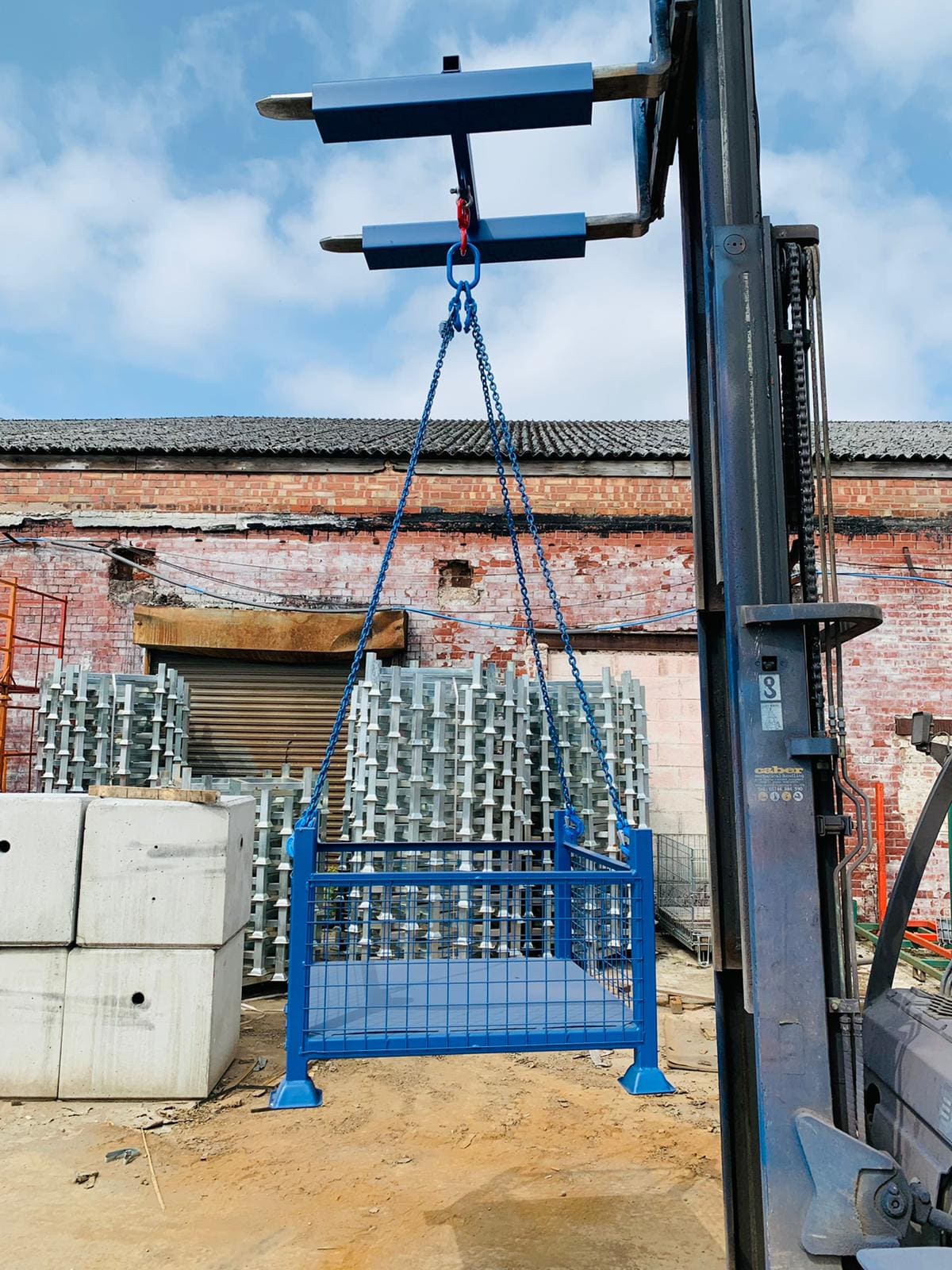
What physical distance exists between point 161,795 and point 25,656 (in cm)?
634

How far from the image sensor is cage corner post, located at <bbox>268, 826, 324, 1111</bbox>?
10.2ft

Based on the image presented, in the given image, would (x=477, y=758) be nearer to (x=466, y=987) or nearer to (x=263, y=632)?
(x=263, y=632)

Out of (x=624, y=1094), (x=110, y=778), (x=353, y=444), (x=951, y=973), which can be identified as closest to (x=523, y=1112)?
(x=624, y=1094)

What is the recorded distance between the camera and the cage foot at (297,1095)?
3057 mm

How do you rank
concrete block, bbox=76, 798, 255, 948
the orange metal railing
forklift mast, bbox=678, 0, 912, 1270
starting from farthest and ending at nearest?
the orange metal railing → concrete block, bbox=76, 798, 255, 948 → forklift mast, bbox=678, 0, 912, 1270

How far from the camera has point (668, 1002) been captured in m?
7.64

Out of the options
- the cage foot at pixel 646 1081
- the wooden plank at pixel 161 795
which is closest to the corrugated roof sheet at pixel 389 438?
the wooden plank at pixel 161 795

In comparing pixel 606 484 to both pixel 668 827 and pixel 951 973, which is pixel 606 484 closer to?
pixel 668 827

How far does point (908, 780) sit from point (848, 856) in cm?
963

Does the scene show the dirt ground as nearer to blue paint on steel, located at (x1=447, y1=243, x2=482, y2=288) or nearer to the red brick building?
blue paint on steel, located at (x1=447, y1=243, x2=482, y2=288)

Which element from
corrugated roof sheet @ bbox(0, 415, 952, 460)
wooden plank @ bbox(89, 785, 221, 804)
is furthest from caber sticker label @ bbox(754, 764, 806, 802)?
corrugated roof sheet @ bbox(0, 415, 952, 460)

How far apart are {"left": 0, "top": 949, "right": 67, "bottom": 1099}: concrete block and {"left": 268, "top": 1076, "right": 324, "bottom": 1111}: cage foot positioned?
341 cm

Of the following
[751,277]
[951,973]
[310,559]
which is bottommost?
[951,973]

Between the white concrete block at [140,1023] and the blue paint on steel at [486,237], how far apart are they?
439cm
